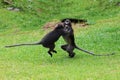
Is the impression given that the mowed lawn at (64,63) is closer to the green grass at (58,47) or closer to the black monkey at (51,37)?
the green grass at (58,47)

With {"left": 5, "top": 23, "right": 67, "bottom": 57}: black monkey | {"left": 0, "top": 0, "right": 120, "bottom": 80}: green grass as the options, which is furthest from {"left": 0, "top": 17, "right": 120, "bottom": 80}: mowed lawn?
{"left": 5, "top": 23, "right": 67, "bottom": 57}: black monkey

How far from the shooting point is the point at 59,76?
1491 centimetres

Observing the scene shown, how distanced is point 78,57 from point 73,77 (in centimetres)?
535

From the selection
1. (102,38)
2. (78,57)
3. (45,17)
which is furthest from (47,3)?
(78,57)

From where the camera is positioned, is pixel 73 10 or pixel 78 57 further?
pixel 73 10

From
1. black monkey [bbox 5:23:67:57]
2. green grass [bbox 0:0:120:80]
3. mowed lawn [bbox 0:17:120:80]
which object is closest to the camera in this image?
mowed lawn [bbox 0:17:120:80]

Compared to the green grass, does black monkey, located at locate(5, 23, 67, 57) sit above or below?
above

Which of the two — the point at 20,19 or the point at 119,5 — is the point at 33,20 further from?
the point at 119,5

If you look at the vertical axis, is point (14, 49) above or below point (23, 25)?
above

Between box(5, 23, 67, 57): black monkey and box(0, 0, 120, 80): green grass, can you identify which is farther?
box(5, 23, 67, 57): black monkey

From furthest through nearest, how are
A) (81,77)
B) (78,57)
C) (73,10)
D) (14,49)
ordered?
(73,10) < (14,49) < (78,57) < (81,77)

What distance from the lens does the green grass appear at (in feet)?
51.0

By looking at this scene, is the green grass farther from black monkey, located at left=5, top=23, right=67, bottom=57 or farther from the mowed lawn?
black monkey, located at left=5, top=23, right=67, bottom=57

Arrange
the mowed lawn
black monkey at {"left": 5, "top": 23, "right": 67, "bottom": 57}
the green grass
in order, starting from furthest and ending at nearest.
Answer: black monkey at {"left": 5, "top": 23, "right": 67, "bottom": 57}, the green grass, the mowed lawn
